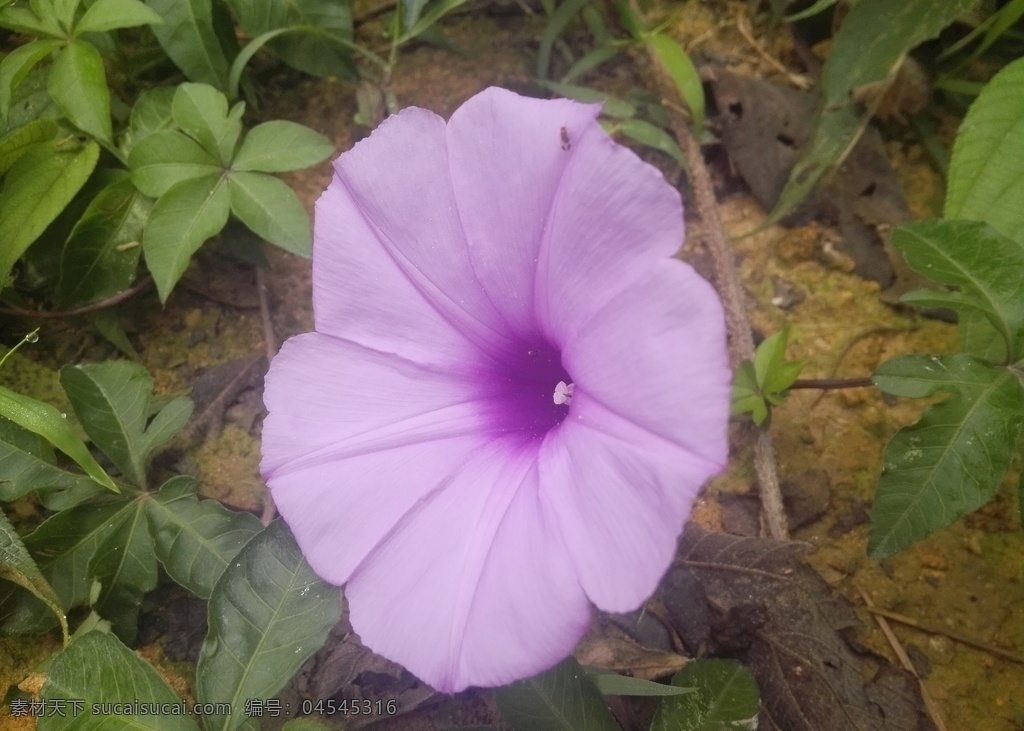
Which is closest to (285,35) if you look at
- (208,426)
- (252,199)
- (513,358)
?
(252,199)

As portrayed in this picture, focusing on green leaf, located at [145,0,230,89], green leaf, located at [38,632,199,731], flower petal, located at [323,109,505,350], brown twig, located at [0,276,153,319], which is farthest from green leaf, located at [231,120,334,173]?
Result: green leaf, located at [38,632,199,731]

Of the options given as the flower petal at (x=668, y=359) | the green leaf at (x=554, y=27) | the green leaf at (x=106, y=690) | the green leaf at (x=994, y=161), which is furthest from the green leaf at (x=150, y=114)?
the green leaf at (x=994, y=161)

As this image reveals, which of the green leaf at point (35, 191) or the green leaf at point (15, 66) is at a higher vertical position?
the green leaf at point (15, 66)

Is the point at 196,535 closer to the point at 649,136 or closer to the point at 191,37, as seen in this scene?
the point at 191,37

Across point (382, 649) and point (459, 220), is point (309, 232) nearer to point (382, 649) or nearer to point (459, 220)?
point (459, 220)

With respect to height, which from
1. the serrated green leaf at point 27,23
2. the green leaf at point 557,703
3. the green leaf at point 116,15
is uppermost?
the green leaf at point 116,15

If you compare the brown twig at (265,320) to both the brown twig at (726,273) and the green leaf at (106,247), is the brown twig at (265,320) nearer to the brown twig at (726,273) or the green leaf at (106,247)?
the green leaf at (106,247)
